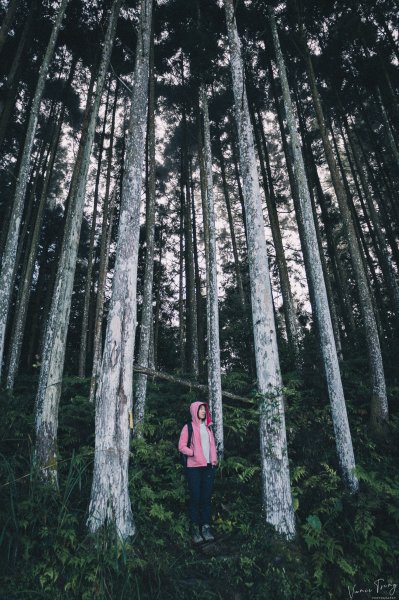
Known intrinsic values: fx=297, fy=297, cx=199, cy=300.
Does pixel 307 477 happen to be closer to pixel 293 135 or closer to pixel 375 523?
pixel 375 523

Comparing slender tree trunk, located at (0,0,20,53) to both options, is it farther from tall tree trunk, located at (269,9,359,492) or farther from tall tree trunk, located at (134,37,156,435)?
tall tree trunk, located at (269,9,359,492)

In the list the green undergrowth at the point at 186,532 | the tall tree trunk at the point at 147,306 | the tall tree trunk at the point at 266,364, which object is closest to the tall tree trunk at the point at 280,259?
the green undergrowth at the point at 186,532

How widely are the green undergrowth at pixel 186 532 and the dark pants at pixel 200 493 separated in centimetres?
23

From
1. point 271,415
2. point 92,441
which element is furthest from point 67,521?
point 271,415

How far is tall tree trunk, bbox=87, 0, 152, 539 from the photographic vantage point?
407 cm

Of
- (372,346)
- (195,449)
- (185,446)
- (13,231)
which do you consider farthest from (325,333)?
(13,231)

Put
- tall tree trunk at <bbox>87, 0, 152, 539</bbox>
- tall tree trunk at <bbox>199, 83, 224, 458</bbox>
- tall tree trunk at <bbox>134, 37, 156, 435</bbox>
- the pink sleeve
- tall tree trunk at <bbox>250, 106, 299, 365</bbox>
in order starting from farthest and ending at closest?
tall tree trunk at <bbox>250, 106, 299, 365</bbox>, tall tree trunk at <bbox>134, 37, 156, 435</bbox>, tall tree trunk at <bbox>199, 83, 224, 458</bbox>, the pink sleeve, tall tree trunk at <bbox>87, 0, 152, 539</bbox>

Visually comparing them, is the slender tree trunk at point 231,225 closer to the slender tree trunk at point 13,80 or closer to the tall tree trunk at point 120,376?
the slender tree trunk at point 13,80

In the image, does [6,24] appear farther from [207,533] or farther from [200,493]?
[207,533]

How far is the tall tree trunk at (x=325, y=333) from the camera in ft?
19.2

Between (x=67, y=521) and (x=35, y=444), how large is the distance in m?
1.62

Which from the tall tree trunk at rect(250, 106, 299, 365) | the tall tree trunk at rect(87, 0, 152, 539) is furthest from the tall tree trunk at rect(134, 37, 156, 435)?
the tall tree trunk at rect(250, 106, 299, 365)

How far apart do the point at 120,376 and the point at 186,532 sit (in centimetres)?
254

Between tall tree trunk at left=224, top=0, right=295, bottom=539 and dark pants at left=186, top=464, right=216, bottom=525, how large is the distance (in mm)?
878
